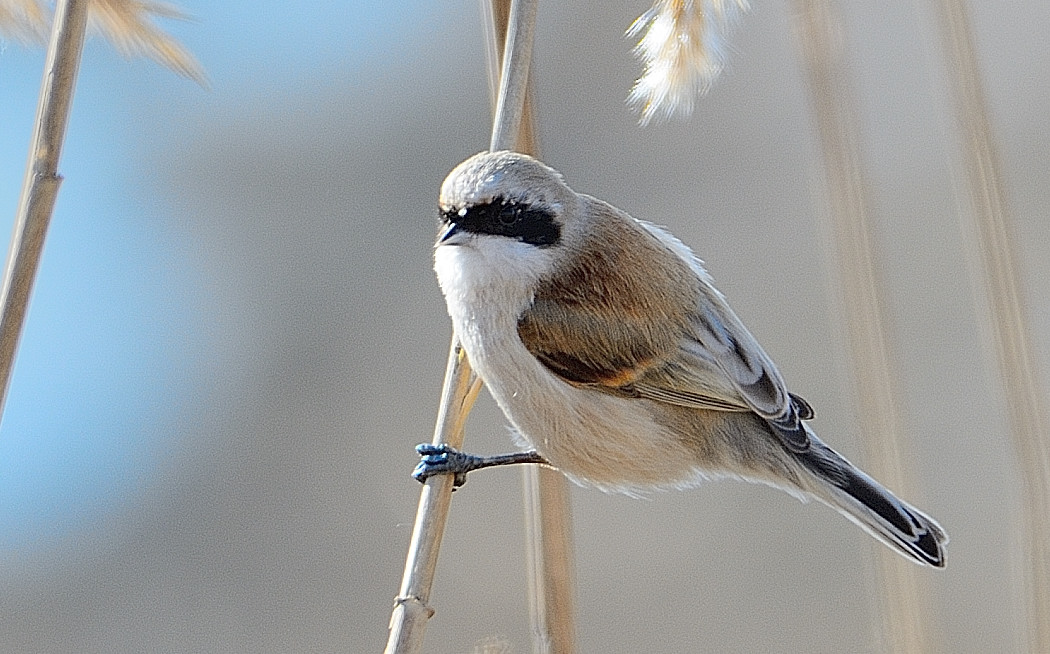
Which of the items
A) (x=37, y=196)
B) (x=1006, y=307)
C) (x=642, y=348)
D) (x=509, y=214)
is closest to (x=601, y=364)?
(x=642, y=348)

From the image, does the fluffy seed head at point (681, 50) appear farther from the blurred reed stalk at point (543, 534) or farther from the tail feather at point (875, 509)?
the tail feather at point (875, 509)

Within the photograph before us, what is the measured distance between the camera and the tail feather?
1489 mm

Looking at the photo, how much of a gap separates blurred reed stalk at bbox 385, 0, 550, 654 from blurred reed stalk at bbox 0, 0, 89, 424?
0.59 m

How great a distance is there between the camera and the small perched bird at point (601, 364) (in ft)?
5.51

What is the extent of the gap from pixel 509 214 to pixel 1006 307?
815 mm

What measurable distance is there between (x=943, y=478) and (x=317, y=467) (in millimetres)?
2236

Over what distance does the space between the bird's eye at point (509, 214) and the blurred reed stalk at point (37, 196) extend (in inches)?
25.3

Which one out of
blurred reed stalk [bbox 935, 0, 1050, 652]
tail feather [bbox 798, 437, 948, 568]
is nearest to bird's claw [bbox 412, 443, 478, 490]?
tail feather [bbox 798, 437, 948, 568]

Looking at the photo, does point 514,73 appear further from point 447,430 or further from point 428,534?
point 428,534

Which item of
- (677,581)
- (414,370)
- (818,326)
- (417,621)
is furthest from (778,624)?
(417,621)

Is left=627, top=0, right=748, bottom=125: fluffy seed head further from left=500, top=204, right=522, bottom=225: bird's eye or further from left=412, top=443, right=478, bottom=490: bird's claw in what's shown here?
left=412, top=443, right=478, bottom=490: bird's claw

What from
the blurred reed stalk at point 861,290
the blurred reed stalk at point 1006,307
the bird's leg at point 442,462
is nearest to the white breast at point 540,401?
the bird's leg at point 442,462

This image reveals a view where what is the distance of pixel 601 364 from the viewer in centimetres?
171

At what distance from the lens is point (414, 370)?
13.0 ft
